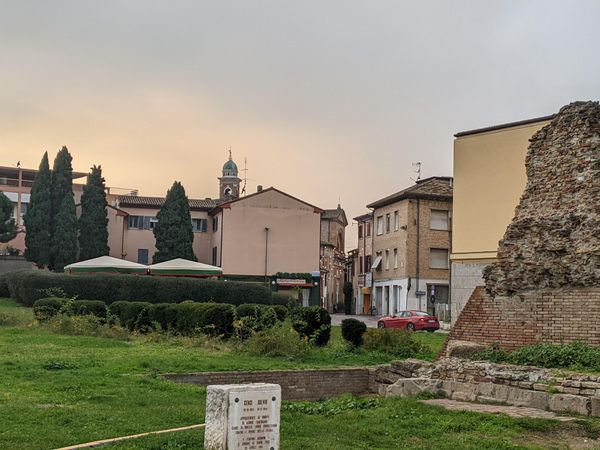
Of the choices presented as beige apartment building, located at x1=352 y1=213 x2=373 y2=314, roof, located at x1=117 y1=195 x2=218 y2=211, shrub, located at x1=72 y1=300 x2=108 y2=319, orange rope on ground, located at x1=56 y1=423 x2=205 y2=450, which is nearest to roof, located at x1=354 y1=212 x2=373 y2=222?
beige apartment building, located at x1=352 y1=213 x2=373 y2=314

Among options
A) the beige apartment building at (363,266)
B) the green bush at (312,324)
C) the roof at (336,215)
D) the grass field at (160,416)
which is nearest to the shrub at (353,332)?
the green bush at (312,324)

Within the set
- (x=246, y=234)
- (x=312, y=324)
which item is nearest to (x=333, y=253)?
(x=246, y=234)

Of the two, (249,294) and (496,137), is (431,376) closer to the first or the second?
(496,137)

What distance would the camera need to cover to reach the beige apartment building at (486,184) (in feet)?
97.6

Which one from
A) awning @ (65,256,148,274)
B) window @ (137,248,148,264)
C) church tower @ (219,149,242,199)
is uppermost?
church tower @ (219,149,242,199)

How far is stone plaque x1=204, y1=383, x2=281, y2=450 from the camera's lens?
7.16 metres

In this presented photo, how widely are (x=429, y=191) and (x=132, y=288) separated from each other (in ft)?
95.0

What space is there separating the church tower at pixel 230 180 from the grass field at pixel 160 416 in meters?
80.2

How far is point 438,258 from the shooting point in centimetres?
5584

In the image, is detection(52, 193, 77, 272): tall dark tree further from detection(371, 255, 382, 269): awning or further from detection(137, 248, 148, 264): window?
detection(371, 255, 382, 269): awning

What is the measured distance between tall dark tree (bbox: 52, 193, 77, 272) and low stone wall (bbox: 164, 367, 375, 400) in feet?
133

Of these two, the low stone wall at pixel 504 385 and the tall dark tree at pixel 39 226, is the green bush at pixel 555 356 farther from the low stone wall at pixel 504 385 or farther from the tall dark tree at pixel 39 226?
the tall dark tree at pixel 39 226

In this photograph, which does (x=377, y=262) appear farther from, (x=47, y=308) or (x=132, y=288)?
(x=47, y=308)

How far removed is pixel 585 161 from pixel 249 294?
79.4 ft
